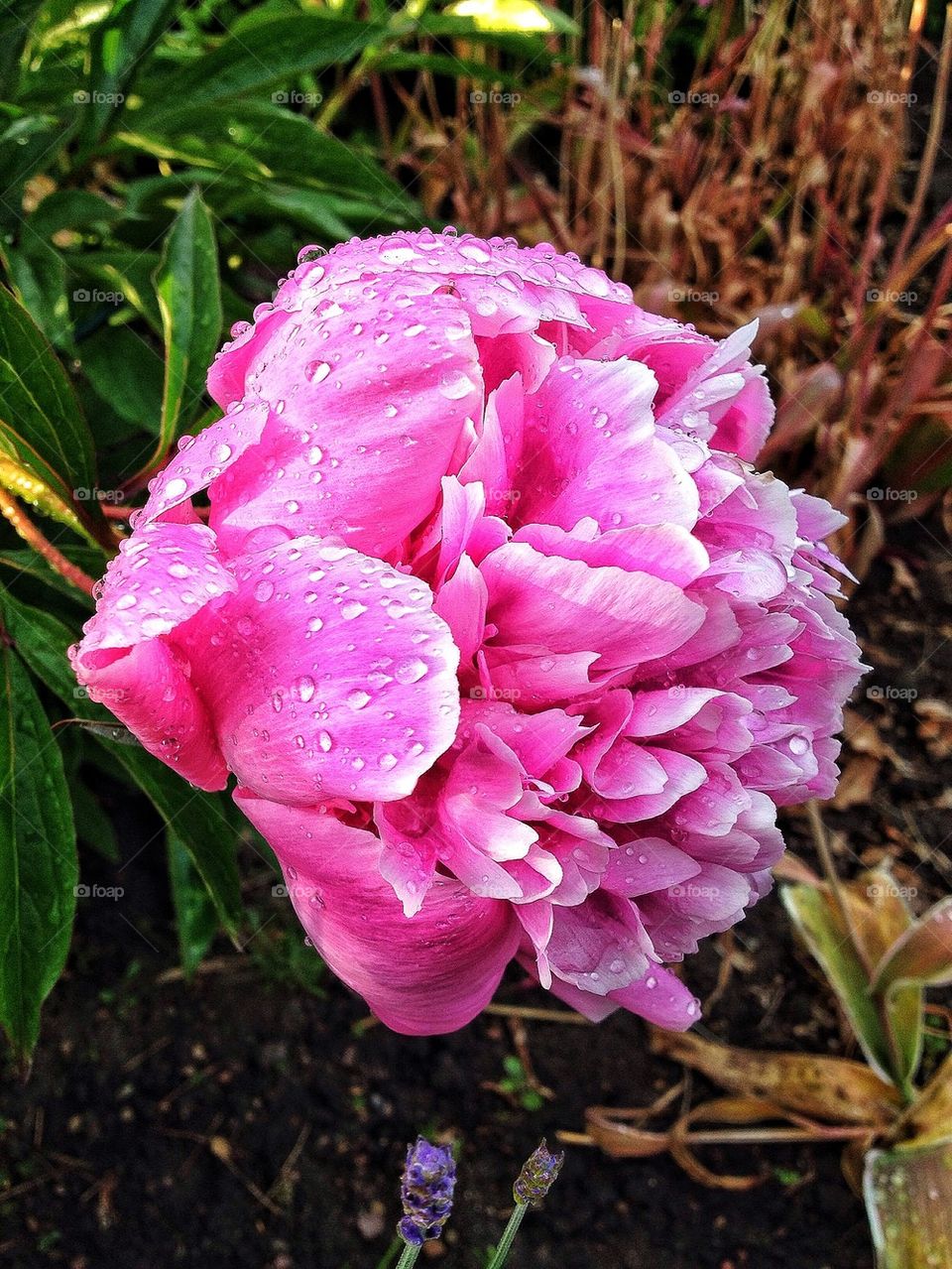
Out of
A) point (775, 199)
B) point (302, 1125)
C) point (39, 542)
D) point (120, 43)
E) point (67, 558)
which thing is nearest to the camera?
point (39, 542)

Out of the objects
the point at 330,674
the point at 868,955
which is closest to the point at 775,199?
the point at 868,955

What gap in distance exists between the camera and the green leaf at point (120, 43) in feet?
3.35

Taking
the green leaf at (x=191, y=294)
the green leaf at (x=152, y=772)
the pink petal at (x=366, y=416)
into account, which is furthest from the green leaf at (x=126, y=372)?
the pink petal at (x=366, y=416)

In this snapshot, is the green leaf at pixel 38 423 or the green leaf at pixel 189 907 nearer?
the green leaf at pixel 38 423

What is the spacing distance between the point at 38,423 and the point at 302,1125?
35.2 inches

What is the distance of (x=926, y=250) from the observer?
1.62 metres

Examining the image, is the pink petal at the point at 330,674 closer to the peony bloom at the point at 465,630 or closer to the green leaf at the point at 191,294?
the peony bloom at the point at 465,630

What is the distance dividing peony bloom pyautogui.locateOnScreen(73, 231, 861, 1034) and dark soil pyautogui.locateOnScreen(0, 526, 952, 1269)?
2.33 ft

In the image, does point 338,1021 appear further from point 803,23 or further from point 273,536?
point 803,23

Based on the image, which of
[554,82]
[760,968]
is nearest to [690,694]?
[760,968]

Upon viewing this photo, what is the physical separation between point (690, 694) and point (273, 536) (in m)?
0.25

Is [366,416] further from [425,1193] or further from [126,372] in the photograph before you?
[126,372]

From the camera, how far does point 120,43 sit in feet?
3.45

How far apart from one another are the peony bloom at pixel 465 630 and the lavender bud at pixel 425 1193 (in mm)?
84
